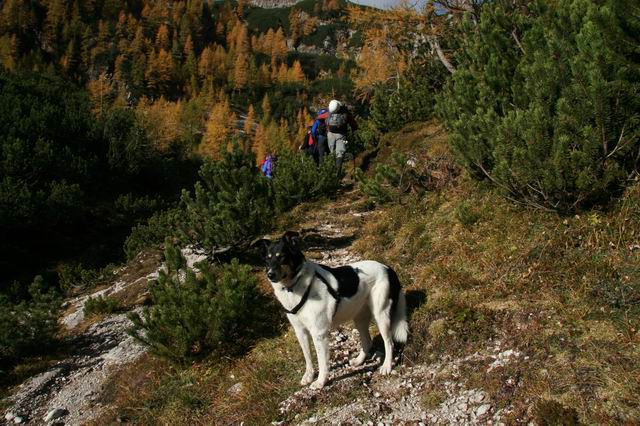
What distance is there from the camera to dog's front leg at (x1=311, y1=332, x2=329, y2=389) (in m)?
4.23

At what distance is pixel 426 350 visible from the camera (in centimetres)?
452

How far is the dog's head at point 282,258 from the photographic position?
160 inches

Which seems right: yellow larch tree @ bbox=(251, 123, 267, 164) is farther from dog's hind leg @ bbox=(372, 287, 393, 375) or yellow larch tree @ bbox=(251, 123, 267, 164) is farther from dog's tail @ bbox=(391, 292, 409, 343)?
dog's hind leg @ bbox=(372, 287, 393, 375)

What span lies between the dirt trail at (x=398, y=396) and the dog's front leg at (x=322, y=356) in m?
0.08

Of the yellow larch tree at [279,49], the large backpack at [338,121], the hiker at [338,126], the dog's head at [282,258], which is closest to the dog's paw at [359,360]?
the dog's head at [282,258]

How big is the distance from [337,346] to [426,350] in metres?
1.13

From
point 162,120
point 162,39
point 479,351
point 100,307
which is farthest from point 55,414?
point 162,39

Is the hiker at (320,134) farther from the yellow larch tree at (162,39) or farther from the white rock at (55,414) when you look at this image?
the yellow larch tree at (162,39)

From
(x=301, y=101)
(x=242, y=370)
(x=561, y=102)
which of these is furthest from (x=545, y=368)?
(x=301, y=101)

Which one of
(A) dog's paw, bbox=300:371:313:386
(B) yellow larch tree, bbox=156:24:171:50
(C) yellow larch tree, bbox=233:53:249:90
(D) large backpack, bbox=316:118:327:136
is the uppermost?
(B) yellow larch tree, bbox=156:24:171:50

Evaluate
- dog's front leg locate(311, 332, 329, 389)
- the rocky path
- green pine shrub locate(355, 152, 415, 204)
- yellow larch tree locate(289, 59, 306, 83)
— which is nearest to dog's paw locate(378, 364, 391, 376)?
dog's front leg locate(311, 332, 329, 389)

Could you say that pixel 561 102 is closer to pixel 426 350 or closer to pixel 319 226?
pixel 426 350

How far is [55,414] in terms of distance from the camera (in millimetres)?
5863

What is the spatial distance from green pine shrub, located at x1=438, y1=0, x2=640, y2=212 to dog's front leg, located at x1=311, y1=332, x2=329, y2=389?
111 inches
